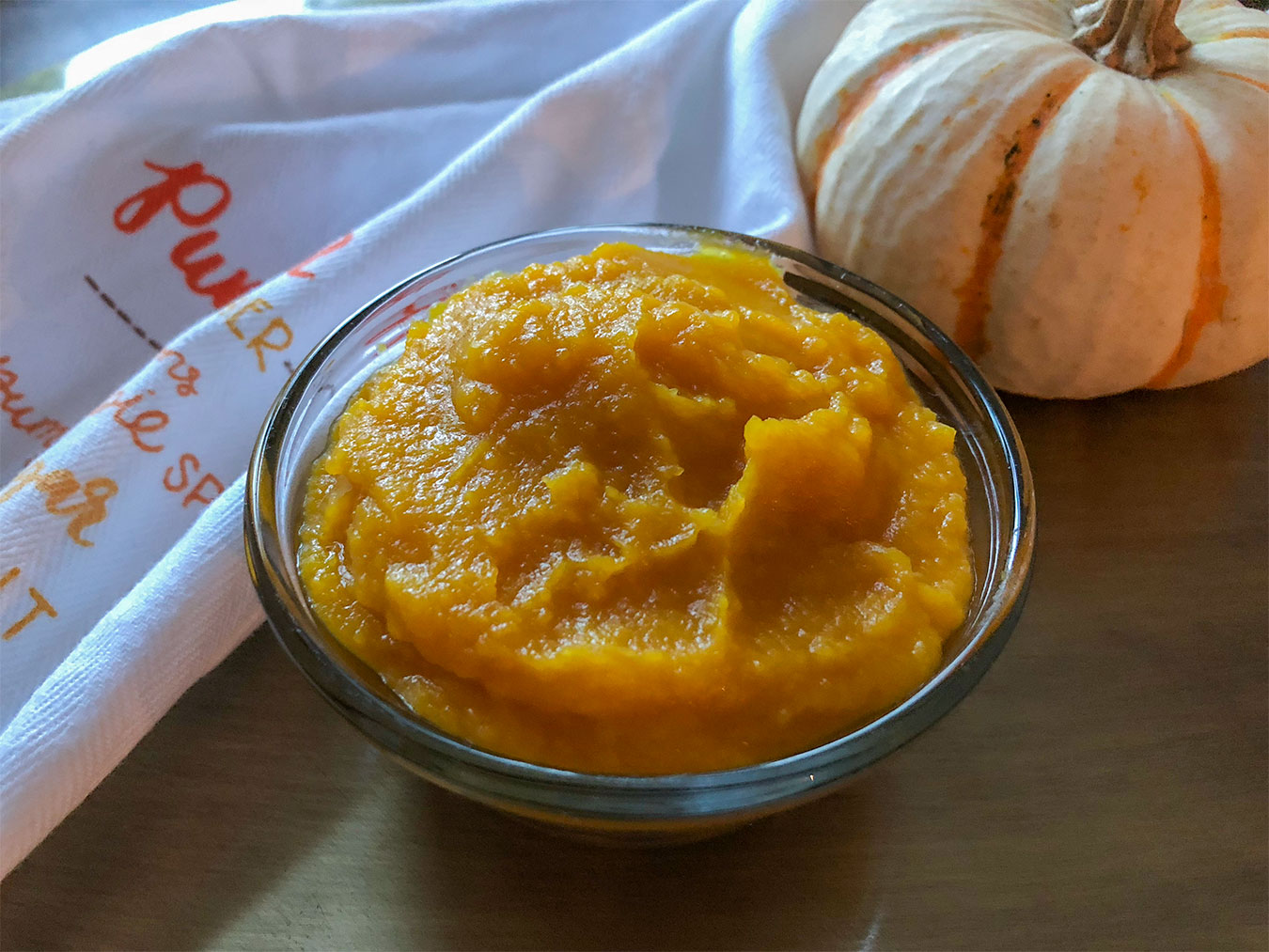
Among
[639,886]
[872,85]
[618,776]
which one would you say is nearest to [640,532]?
[618,776]

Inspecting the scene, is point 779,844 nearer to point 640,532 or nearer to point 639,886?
point 639,886

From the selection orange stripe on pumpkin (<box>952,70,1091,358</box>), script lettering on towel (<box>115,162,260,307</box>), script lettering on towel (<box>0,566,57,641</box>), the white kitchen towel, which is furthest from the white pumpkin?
script lettering on towel (<box>0,566,57,641</box>)

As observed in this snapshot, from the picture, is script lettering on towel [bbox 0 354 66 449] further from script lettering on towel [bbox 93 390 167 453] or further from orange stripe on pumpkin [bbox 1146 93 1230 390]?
orange stripe on pumpkin [bbox 1146 93 1230 390]

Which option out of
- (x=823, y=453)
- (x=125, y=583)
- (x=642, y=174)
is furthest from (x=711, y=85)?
(x=125, y=583)

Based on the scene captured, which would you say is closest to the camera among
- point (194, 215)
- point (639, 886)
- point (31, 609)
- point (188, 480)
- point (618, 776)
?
point (618, 776)

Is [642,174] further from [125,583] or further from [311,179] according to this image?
[125,583]
